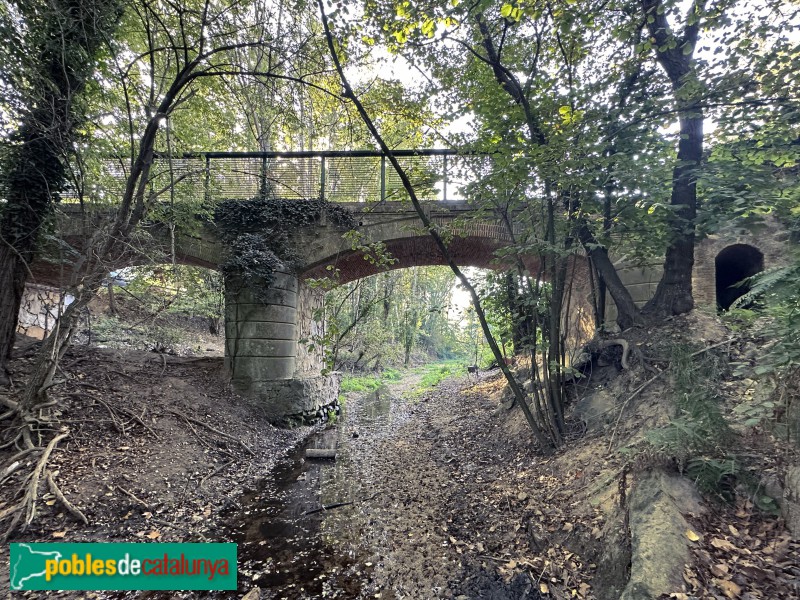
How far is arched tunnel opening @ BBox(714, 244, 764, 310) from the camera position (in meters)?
7.68

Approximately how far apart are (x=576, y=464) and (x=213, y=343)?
13762mm

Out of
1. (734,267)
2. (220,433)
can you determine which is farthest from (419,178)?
(734,267)

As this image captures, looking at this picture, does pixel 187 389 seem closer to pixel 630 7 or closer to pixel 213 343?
pixel 213 343

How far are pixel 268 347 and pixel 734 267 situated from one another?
1131 centimetres

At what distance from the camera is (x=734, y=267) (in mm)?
8414

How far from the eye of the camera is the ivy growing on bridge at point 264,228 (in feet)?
26.7

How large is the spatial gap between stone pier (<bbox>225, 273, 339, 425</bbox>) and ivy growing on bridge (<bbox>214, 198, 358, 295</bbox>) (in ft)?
1.03

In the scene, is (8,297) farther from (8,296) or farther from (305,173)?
(305,173)

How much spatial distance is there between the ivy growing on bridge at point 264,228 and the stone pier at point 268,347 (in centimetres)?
31

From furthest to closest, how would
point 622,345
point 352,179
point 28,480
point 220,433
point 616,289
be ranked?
1. point 352,179
2. point 220,433
3. point 616,289
4. point 622,345
5. point 28,480

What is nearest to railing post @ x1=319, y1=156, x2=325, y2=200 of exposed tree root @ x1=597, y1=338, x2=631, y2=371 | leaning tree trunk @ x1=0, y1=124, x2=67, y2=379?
leaning tree trunk @ x1=0, y1=124, x2=67, y2=379

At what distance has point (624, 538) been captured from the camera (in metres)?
2.89

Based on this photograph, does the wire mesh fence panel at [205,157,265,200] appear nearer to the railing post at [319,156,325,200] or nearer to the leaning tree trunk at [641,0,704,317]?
the railing post at [319,156,325,200]

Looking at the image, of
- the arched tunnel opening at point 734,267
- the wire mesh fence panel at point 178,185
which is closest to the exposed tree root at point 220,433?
the wire mesh fence panel at point 178,185
